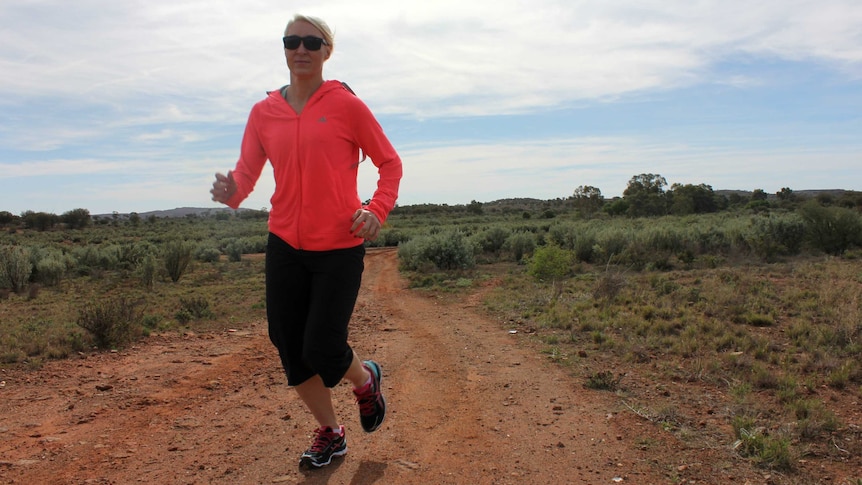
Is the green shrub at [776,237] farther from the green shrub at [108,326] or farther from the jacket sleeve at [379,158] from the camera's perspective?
the jacket sleeve at [379,158]

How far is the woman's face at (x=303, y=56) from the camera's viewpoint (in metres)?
2.84

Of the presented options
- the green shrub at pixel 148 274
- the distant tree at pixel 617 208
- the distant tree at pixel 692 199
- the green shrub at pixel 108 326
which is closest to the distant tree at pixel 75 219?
the green shrub at pixel 148 274

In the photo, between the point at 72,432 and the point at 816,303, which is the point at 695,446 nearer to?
the point at 72,432

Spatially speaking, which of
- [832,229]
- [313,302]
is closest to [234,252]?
[832,229]

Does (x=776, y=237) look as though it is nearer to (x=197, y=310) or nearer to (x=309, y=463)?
(x=197, y=310)

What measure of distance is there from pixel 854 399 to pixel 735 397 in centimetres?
111

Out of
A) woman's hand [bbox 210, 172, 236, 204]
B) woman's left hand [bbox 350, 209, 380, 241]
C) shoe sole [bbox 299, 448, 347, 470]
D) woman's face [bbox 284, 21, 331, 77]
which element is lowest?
shoe sole [bbox 299, 448, 347, 470]

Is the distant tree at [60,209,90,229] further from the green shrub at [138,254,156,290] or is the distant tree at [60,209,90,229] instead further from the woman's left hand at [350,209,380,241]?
the woman's left hand at [350,209,380,241]

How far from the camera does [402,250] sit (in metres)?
20.8

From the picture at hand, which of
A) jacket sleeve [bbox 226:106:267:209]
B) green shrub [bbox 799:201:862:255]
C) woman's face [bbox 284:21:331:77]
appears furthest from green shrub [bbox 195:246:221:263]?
woman's face [bbox 284:21:331:77]

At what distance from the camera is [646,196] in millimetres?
49781

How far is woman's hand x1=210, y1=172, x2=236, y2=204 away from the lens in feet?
9.78

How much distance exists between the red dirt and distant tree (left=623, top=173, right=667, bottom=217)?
44428 millimetres

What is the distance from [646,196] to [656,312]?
44.2 m
